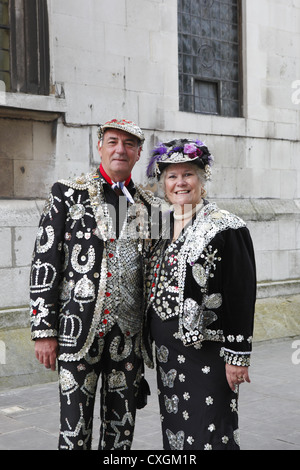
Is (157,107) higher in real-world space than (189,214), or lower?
higher

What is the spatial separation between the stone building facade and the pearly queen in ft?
8.96

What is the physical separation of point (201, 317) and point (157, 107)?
14.9ft

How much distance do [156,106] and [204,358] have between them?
4.61 metres

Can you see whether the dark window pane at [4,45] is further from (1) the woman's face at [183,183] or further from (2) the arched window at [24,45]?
(1) the woman's face at [183,183]

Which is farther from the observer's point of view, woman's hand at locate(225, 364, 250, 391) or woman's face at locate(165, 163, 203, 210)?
woman's face at locate(165, 163, 203, 210)

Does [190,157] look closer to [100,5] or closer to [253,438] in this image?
[253,438]

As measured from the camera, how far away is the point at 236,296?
3006 millimetres

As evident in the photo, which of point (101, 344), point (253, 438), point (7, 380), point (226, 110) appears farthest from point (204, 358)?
point (226, 110)

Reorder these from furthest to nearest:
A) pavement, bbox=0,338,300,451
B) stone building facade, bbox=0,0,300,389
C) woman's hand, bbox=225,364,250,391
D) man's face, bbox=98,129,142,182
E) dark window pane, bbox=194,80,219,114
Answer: dark window pane, bbox=194,80,219,114, stone building facade, bbox=0,0,300,389, pavement, bbox=0,338,300,451, man's face, bbox=98,129,142,182, woman's hand, bbox=225,364,250,391

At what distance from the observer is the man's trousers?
313cm

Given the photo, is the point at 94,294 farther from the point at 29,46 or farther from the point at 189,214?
the point at 29,46

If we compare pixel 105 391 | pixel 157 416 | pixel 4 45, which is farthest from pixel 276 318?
pixel 105 391

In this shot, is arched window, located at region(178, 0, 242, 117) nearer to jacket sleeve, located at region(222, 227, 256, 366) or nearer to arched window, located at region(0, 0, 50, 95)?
arched window, located at region(0, 0, 50, 95)

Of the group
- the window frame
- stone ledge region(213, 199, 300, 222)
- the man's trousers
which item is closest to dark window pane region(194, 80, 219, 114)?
stone ledge region(213, 199, 300, 222)
